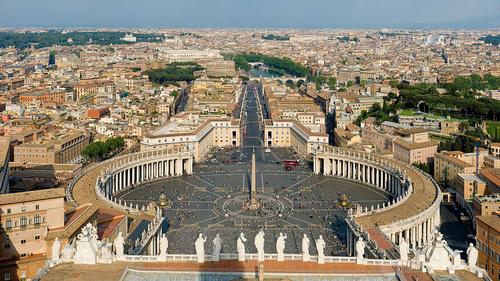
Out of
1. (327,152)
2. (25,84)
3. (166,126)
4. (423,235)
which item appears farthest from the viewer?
(25,84)

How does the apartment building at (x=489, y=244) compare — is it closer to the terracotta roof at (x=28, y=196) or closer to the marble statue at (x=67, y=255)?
the marble statue at (x=67, y=255)

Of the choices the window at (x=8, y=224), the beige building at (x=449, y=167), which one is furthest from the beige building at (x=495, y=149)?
the window at (x=8, y=224)

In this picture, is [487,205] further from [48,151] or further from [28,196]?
[48,151]

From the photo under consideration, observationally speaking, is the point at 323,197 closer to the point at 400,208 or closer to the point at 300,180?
the point at 300,180

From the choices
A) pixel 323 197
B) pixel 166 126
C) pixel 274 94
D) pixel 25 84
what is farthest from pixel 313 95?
pixel 323 197

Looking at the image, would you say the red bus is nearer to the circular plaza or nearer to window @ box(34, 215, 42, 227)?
the circular plaza

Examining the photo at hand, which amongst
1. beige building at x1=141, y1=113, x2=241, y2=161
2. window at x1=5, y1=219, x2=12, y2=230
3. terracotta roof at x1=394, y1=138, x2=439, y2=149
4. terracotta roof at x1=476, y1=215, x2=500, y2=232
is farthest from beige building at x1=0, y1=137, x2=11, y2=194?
terracotta roof at x1=394, y1=138, x2=439, y2=149
